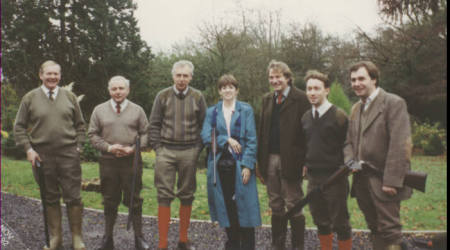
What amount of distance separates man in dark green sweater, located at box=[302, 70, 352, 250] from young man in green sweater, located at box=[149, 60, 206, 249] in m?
1.27

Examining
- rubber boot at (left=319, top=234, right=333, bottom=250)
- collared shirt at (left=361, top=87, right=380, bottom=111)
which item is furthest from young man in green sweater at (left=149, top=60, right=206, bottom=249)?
collared shirt at (left=361, top=87, right=380, bottom=111)

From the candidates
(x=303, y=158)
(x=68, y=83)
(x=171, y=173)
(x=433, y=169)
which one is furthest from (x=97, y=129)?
(x=433, y=169)

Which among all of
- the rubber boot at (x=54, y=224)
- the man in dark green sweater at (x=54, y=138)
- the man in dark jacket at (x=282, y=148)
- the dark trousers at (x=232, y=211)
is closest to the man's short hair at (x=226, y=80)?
the man in dark jacket at (x=282, y=148)

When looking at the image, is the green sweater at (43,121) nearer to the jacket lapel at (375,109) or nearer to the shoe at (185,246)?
the shoe at (185,246)

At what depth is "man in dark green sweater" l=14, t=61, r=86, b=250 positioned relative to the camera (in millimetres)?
4125

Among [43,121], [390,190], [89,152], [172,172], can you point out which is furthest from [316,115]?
[89,152]

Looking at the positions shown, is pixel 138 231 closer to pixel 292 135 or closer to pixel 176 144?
pixel 176 144

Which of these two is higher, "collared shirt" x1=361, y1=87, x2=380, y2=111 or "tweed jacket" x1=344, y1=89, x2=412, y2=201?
"collared shirt" x1=361, y1=87, x2=380, y2=111

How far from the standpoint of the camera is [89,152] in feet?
27.0

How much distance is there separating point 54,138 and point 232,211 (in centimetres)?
198

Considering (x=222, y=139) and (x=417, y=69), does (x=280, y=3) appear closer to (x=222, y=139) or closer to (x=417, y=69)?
(x=222, y=139)

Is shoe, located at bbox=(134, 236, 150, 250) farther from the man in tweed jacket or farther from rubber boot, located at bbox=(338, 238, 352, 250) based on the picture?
the man in tweed jacket

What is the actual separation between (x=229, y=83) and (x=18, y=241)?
2.98 m

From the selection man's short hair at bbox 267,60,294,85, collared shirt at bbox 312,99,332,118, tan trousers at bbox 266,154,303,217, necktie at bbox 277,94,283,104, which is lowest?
tan trousers at bbox 266,154,303,217
